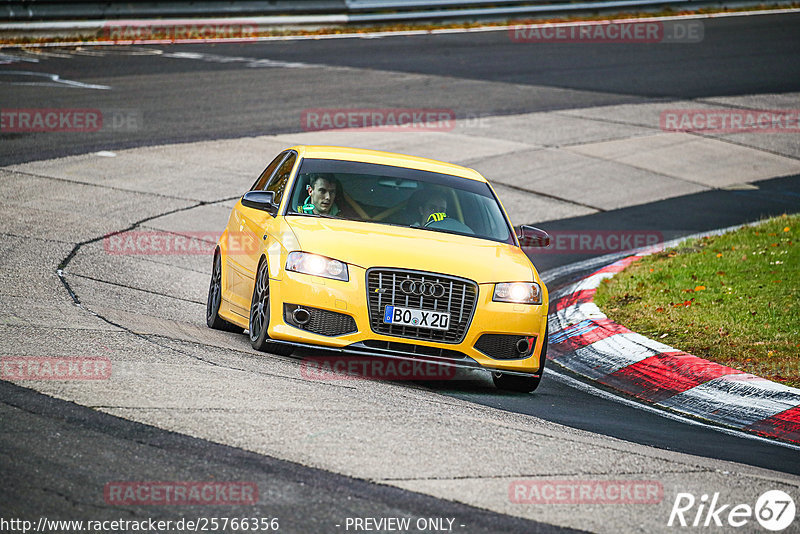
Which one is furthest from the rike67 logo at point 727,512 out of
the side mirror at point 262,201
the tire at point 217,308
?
the tire at point 217,308

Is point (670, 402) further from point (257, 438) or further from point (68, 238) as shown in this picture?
point (68, 238)

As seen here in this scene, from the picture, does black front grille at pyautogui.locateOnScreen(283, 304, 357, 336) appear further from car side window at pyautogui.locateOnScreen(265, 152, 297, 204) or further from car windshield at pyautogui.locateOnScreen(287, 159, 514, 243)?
car side window at pyautogui.locateOnScreen(265, 152, 297, 204)

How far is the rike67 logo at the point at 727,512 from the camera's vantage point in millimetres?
5234

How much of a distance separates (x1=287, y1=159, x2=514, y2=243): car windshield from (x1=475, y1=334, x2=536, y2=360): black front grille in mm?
1161

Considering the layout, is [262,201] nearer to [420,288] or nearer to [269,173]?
[269,173]

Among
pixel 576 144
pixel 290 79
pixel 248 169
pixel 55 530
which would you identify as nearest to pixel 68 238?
pixel 248 169

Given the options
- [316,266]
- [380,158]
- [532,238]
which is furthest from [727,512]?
[380,158]

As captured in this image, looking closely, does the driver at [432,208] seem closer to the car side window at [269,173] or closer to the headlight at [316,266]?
the headlight at [316,266]

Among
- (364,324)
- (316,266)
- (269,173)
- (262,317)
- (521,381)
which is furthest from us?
(269,173)

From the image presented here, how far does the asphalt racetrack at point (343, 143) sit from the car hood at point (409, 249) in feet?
2.77

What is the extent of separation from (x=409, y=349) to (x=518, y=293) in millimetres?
921

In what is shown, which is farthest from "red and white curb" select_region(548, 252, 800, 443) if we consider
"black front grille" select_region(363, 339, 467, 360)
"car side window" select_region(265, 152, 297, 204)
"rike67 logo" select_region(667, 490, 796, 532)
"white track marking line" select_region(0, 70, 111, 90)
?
"white track marking line" select_region(0, 70, 111, 90)

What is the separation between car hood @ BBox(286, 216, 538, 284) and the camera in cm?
800

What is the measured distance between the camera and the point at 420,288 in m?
7.91
